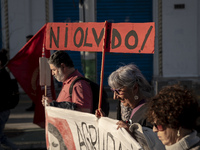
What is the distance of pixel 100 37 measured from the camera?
4121 millimetres

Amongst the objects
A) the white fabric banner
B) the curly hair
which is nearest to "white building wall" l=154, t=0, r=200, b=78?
the white fabric banner

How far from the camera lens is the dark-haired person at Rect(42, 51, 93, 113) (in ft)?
13.5

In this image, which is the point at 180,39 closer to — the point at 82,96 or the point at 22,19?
the point at 22,19

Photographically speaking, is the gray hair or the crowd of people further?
the gray hair

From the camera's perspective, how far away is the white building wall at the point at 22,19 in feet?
46.1

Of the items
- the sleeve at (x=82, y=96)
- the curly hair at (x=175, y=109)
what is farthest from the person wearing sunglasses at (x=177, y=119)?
the sleeve at (x=82, y=96)

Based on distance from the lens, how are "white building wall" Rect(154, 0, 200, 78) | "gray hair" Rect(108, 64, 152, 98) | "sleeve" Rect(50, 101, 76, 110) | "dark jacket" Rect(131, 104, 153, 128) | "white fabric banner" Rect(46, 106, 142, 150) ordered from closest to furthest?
"white fabric banner" Rect(46, 106, 142, 150) < "dark jacket" Rect(131, 104, 153, 128) < "gray hair" Rect(108, 64, 152, 98) < "sleeve" Rect(50, 101, 76, 110) < "white building wall" Rect(154, 0, 200, 78)

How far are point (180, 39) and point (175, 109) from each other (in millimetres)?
12451

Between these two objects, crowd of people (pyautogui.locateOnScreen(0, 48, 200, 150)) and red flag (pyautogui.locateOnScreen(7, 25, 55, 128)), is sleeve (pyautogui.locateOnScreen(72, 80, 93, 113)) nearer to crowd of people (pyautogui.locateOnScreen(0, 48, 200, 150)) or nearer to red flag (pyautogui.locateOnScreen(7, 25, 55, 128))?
crowd of people (pyautogui.locateOnScreen(0, 48, 200, 150))

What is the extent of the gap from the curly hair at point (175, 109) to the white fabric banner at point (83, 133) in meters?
0.38

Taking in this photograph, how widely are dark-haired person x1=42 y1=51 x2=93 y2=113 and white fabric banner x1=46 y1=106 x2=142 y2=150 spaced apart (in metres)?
0.10

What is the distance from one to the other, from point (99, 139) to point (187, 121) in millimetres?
1291

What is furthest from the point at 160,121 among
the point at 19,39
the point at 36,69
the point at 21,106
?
the point at 19,39

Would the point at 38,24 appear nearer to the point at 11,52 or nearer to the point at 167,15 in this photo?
the point at 11,52
